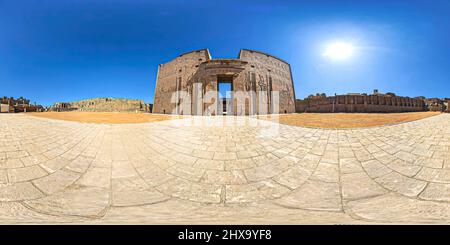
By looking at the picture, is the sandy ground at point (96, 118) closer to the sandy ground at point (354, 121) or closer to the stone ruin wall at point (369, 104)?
the sandy ground at point (354, 121)

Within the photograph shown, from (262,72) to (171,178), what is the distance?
12562 mm

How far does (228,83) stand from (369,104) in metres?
16.6

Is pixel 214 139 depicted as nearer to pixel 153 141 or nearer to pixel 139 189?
pixel 153 141

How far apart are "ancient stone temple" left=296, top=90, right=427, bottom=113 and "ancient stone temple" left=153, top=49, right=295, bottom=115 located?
6719 millimetres

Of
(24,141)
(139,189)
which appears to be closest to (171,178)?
(139,189)

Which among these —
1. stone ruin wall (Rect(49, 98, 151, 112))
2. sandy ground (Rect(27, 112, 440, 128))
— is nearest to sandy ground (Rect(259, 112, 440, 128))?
sandy ground (Rect(27, 112, 440, 128))

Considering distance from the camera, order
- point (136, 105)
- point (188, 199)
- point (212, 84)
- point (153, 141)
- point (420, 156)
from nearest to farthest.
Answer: point (188, 199) → point (420, 156) → point (153, 141) → point (212, 84) → point (136, 105)

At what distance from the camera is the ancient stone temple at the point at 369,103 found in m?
18.2

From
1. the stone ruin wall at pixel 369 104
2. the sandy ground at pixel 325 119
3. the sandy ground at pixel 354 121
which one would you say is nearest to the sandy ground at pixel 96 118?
the sandy ground at pixel 325 119

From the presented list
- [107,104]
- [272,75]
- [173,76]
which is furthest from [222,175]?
[107,104]

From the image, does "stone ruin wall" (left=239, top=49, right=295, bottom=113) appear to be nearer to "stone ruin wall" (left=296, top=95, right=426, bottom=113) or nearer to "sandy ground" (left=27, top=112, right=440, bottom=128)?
"stone ruin wall" (left=296, top=95, right=426, bottom=113)

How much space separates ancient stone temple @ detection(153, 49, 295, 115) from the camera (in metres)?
12.4

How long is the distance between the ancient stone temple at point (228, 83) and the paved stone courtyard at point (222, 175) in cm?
923
